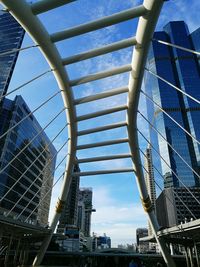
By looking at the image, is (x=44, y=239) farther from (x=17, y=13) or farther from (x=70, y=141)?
(x=17, y=13)

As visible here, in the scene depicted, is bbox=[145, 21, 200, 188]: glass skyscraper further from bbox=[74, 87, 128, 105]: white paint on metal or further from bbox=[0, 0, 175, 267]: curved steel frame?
bbox=[74, 87, 128, 105]: white paint on metal

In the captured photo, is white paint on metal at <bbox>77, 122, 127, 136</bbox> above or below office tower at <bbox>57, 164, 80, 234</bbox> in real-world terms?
below

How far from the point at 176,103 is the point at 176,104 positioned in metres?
0.52

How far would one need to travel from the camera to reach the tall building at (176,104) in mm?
125688

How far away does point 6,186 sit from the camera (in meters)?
71.6

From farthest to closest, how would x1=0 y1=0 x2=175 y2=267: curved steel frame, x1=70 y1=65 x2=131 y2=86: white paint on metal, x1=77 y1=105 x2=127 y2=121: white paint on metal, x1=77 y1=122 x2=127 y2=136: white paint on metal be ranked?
x1=77 y1=122 x2=127 y2=136: white paint on metal, x1=77 y1=105 x2=127 y2=121: white paint on metal, x1=70 y1=65 x2=131 y2=86: white paint on metal, x1=0 y1=0 x2=175 y2=267: curved steel frame

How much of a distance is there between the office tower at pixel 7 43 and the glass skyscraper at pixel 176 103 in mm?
64701

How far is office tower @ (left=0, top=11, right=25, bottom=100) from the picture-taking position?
3915 inches

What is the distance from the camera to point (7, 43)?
111 metres

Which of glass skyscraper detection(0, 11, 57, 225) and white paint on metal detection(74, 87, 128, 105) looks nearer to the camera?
white paint on metal detection(74, 87, 128, 105)

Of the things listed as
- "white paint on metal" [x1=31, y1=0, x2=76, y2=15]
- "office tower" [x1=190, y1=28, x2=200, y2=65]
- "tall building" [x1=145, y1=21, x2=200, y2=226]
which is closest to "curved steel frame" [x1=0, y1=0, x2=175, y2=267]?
"white paint on metal" [x1=31, y1=0, x2=76, y2=15]

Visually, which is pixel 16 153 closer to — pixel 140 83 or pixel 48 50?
pixel 140 83

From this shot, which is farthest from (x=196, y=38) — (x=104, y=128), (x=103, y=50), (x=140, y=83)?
→ (x=103, y=50)

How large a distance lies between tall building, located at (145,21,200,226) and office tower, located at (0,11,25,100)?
63.7m
